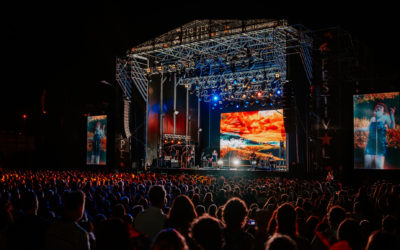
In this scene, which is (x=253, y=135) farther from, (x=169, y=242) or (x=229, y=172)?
(x=169, y=242)

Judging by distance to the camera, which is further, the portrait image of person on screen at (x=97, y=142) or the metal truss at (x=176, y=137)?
the portrait image of person on screen at (x=97, y=142)

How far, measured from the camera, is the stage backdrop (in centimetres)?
2692

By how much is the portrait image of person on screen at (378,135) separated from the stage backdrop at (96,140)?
18.5 m

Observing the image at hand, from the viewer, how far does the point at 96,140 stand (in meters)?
27.6

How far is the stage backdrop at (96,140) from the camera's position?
26923 mm

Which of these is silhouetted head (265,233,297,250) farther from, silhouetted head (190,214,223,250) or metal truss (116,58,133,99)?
metal truss (116,58,133,99)

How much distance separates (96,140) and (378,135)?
20.3 m

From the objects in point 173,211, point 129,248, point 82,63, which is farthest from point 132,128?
point 129,248

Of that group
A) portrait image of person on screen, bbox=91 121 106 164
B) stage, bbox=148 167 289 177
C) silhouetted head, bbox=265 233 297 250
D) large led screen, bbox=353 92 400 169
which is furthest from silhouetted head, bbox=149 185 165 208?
portrait image of person on screen, bbox=91 121 106 164

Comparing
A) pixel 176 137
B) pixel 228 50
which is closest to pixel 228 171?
pixel 176 137

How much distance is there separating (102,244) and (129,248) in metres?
0.19

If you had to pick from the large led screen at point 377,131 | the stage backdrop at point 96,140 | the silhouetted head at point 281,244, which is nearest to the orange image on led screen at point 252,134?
the large led screen at point 377,131

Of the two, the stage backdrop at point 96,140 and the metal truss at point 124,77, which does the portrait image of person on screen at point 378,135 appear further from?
the stage backdrop at point 96,140

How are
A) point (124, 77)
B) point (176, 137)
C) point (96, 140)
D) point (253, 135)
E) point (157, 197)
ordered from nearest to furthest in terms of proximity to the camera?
1. point (157, 197)
2. point (124, 77)
3. point (176, 137)
4. point (96, 140)
5. point (253, 135)
